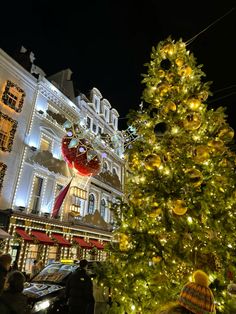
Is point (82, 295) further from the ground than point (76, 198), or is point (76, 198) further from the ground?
point (76, 198)

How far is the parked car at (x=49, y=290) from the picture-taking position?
22.2 ft

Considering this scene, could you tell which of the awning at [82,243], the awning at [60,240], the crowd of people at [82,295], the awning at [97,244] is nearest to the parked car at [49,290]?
the crowd of people at [82,295]

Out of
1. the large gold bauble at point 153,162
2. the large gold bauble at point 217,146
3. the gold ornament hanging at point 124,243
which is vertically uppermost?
the large gold bauble at point 217,146

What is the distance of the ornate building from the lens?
1706 centimetres

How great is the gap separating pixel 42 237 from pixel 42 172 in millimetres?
4835

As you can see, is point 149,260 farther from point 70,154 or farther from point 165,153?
point 70,154

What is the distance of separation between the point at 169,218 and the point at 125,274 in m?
1.19

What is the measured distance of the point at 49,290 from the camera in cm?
726

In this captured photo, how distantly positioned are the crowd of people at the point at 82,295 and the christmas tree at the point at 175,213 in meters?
Answer: 1.31

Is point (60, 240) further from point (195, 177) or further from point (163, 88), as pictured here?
point (195, 177)

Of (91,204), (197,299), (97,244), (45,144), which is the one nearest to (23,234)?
(45,144)

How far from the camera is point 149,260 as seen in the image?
13.9ft

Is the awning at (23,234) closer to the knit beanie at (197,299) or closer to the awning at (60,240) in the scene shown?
the awning at (60,240)

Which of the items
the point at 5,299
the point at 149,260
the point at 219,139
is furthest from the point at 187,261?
the point at 5,299
